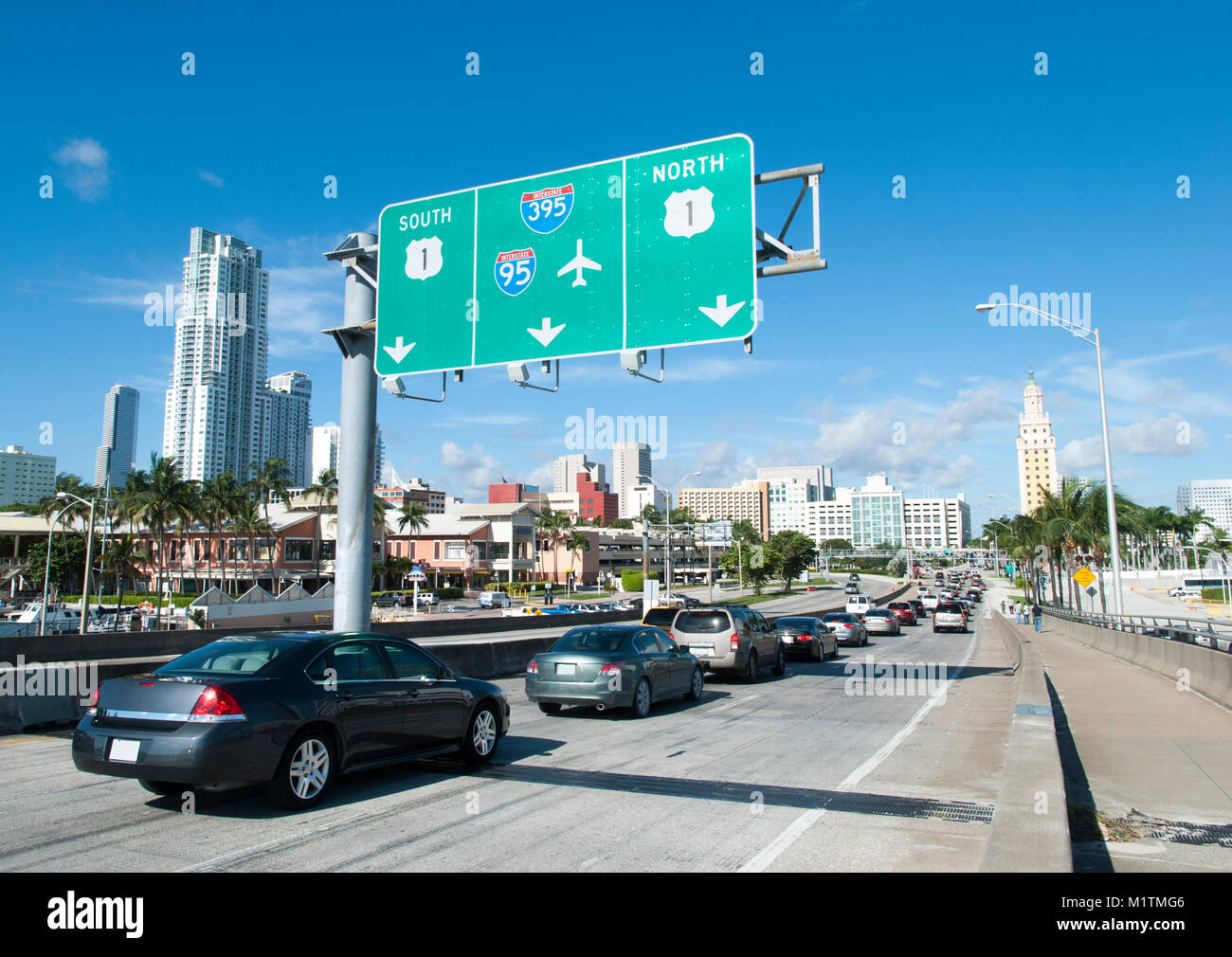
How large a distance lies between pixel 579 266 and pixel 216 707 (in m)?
8.82

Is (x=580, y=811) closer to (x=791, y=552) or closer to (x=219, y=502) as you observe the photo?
(x=219, y=502)

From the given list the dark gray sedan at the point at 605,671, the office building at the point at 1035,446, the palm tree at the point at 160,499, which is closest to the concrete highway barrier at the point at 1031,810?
the dark gray sedan at the point at 605,671

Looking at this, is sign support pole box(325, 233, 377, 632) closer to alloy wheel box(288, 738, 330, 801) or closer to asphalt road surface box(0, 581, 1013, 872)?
asphalt road surface box(0, 581, 1013, 872)

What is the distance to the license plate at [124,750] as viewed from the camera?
6668 mm

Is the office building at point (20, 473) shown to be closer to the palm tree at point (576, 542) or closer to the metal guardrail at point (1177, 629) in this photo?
the palm tree at point (576, 542)

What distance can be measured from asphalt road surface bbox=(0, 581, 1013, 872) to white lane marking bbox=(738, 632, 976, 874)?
28 millimetres

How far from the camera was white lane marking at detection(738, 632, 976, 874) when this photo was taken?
5920 millimetres

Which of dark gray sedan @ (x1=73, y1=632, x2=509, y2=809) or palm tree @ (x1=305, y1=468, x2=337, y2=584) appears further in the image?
palm tree @ (x1=305, y1=468, x2=337, y2=584)

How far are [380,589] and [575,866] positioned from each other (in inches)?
3587

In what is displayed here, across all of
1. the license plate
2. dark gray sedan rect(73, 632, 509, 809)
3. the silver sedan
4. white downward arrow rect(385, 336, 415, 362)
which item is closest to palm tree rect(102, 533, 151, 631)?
the silver sedan

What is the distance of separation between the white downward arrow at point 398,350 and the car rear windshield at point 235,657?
790 cm

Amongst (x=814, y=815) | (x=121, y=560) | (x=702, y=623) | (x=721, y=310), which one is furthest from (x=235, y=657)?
(x=121, y=560)
